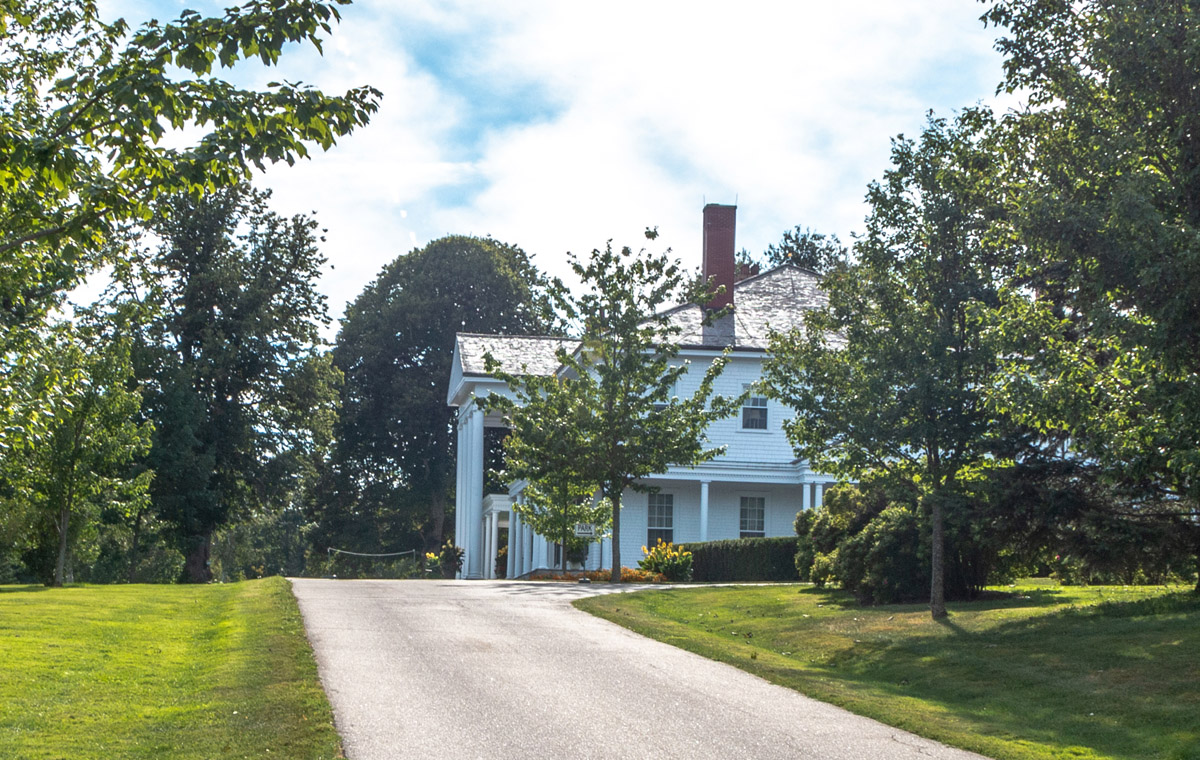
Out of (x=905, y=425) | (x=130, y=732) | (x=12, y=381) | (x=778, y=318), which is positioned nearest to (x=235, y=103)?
(x=130, y=732)

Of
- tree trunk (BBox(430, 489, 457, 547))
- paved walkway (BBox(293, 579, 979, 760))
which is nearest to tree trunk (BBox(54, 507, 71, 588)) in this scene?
paved walkway (BBox(293, 579, 979, 760))

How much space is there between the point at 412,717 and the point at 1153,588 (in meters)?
15.7

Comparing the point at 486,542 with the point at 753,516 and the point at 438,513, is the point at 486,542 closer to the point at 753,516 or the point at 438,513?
the point at 438,513

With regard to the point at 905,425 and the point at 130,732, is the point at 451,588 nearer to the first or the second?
the point at 905,425

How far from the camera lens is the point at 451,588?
25375 mm

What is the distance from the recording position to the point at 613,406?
29719 mm

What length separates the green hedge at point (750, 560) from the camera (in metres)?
30.1

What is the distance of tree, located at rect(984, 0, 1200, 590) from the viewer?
11719 millimetres

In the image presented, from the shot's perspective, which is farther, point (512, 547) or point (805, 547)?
point (512, 547)

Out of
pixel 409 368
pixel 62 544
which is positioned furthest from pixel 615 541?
pixel 409 368

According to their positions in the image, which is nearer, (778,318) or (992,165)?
(992,165)

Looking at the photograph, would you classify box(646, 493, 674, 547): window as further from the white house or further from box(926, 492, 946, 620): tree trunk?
box(926, 492, 946, 620): tree trunk

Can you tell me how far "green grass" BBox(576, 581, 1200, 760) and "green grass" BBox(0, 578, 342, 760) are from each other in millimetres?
5054

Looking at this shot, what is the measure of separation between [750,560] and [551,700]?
1972 cm
